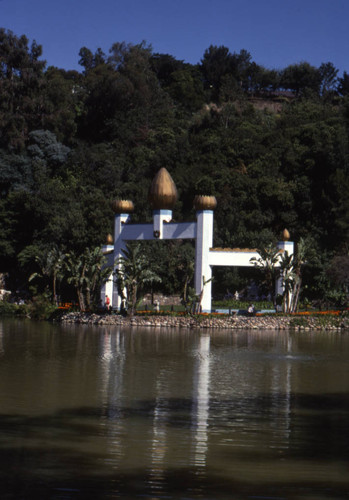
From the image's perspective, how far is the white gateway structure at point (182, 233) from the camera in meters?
42.9

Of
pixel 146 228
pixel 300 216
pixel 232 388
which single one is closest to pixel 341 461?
pixel 232 388

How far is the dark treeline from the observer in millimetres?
59531

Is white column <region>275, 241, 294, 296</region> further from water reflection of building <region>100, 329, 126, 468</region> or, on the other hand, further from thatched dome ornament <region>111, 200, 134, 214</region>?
water reflection of building <region>100, 329, 126, 468</region>

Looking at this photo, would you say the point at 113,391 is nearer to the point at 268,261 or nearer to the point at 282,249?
→ the point at 268,261

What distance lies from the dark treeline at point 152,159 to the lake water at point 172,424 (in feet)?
93.9

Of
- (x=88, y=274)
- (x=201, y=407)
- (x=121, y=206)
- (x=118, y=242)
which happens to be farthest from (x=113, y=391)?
(x=121, y=206)

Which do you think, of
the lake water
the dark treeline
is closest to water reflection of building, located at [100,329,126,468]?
the lake water

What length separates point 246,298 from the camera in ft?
199

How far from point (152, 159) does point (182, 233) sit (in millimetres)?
31634

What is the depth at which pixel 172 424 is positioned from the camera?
1359 centimetres

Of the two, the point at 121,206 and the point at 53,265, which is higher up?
the point at 121,206

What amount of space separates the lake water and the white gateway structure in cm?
1641

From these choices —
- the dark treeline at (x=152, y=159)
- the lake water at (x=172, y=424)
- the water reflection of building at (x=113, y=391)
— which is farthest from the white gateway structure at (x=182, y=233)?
the lake water at (x=172, y=424)

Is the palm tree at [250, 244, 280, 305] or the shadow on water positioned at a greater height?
the palm tree at [250, 244, 280, 305]
